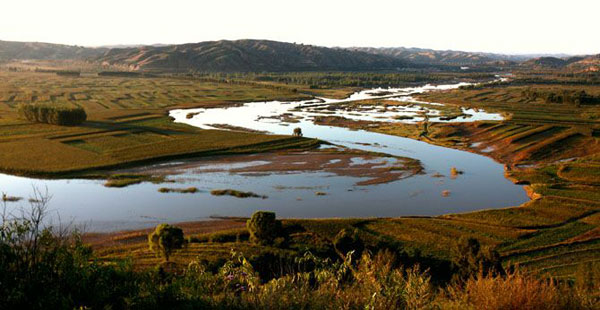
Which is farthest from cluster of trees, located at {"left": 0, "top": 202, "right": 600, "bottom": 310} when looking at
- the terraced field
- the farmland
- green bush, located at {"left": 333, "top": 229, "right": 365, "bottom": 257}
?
the terraced field

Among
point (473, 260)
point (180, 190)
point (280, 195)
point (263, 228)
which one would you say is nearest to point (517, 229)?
point (473, 260)

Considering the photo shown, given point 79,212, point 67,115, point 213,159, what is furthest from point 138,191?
point 67,115

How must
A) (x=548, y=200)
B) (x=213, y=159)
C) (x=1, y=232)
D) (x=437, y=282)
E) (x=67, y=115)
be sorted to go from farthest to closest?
1. (x=67, y=115)
2. (x=213, y=159)
3. (x=548, y=200)
4. (x=437, y=282)
5. (x=1, y=232)

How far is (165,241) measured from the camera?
4038 cm

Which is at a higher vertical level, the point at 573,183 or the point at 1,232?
the point at 1,232

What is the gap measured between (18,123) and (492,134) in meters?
119

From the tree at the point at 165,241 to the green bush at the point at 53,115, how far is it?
3211 inches

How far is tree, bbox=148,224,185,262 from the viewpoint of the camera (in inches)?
1590

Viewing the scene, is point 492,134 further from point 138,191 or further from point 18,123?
point 18,123

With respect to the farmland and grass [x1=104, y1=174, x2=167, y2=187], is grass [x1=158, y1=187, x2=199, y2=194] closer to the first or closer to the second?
grass [x1=104, y1=174, x2=167, y2=187]

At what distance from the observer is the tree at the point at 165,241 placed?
40375mm

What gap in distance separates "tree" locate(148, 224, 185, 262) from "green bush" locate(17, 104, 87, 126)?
268 ft

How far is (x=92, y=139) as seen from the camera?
94.9 metres

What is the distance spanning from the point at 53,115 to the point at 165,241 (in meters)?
84.9
